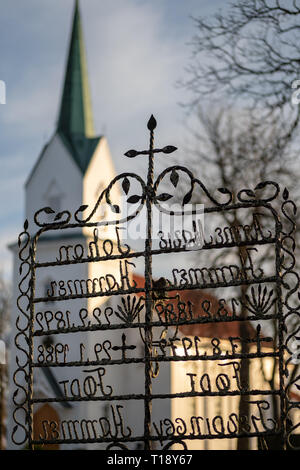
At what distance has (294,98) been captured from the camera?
9.27 m

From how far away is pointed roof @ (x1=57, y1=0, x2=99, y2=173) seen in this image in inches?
1189

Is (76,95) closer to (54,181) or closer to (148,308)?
(54,181)

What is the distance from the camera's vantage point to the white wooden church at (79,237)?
28.1m

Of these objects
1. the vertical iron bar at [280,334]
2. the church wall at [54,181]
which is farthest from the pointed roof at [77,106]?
the vertical iron bar at [280,334]

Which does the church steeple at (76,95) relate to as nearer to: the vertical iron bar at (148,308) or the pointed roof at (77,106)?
the pointed roof at (77,106)

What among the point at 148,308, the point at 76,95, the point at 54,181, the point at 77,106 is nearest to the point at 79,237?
the point at 54,181

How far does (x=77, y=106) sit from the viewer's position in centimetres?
3062

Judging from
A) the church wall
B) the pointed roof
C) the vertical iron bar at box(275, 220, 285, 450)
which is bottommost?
the vertical iron bar at box(275, 220, 285, 450)

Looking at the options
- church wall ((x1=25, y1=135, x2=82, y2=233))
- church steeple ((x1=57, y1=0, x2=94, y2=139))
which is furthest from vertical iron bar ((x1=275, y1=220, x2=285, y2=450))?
church steeple ((x1=57, y1=0, x2=94, y2=139))

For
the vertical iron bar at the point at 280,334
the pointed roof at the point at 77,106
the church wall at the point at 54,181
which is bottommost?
the vertical iron bar at the point at 280,334

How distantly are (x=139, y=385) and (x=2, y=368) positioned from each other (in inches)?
235

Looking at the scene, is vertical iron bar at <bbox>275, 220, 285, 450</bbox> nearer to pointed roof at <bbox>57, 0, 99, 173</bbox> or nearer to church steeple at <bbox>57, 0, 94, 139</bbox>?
pointed roof at <bbox>57, 0, 99, 173</bbox>

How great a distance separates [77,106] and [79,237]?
20.0 feet
